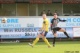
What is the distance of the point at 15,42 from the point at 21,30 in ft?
3.64

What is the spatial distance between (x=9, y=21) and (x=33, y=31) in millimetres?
2178

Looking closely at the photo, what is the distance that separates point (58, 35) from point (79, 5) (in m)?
8.21

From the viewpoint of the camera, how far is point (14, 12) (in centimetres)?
3797

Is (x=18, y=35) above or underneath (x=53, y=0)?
underneath

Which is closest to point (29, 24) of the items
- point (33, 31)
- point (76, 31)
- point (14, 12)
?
point (33, 31)

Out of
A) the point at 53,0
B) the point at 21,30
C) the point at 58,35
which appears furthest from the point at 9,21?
the point at 53,0

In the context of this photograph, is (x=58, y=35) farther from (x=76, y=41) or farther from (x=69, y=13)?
(x=69, y=13)

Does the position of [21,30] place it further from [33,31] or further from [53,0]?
[53,0]

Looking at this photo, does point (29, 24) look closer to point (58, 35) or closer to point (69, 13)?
point (58, 35)

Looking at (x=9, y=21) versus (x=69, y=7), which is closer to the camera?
(x=9, y=21)

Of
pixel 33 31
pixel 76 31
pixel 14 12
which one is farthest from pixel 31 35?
pixel 14 12

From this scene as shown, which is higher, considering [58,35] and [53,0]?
[53,0]

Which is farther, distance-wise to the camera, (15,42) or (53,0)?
(53,0)

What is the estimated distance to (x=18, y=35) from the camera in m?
31.1
